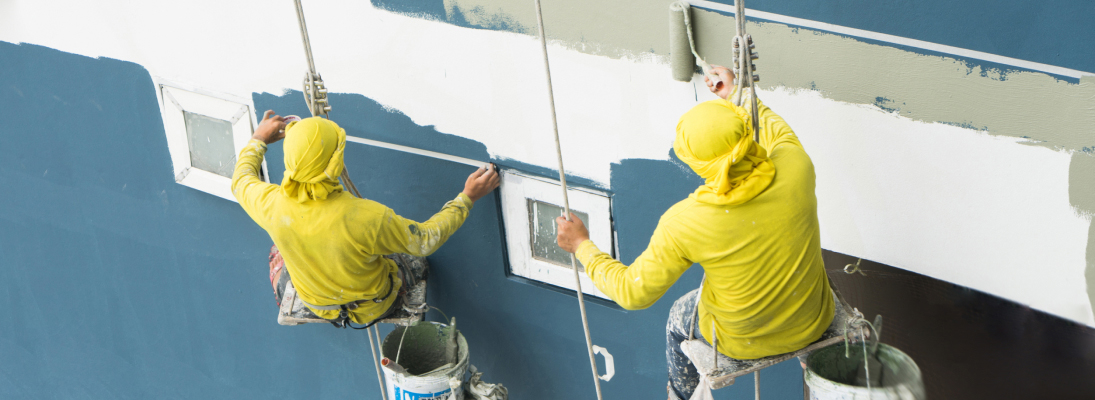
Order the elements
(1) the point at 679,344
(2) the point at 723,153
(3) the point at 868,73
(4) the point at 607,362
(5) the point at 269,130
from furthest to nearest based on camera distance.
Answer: (4) the point at 607,362 → (5) the point at 269,130 → (1) the point at 679,344 → (3) the point at 868,73 → (2) the point at 723,153

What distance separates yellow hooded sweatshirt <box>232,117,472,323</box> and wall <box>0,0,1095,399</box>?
55cm

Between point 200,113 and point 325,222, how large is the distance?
1643 millimetres

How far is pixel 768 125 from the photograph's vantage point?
7.59 feet

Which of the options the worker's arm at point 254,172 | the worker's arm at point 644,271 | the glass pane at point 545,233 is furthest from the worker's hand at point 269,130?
the worker's arm at point 644,271

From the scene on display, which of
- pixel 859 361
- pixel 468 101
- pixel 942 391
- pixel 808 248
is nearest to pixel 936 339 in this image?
pixel 942 391

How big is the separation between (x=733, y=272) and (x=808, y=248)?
0.20 m

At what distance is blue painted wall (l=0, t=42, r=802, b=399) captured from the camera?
3.36 m

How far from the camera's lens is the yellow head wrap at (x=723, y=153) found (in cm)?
194

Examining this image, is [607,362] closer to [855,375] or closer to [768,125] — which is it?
[855,375]

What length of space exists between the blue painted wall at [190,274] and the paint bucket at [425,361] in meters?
0.23

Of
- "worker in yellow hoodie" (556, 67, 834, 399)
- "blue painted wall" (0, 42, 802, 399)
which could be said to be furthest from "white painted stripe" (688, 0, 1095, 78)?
"blue painted wall" (0, 42, 802, 399)

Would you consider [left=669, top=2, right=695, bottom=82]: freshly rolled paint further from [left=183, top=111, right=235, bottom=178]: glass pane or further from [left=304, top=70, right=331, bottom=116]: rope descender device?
[left=183, top=111, right=235, bottom=178]: glass pane

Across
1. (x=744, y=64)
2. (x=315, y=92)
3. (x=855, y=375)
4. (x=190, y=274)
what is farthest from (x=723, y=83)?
(x=190, y=274)

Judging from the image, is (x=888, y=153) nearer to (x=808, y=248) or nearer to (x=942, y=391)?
(x=808, y=248)
